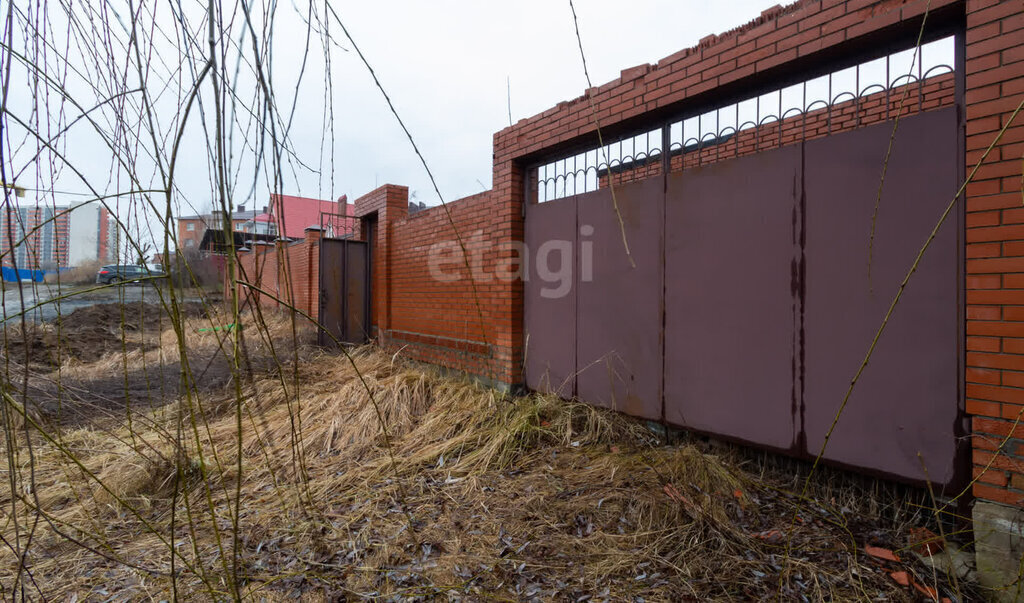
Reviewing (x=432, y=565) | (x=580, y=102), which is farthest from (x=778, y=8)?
(x=432, y=565)

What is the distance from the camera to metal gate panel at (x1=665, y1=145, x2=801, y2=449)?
9.71 feet

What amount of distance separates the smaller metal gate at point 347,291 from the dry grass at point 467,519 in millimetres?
3980

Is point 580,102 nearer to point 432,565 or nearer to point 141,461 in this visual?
point 432,565

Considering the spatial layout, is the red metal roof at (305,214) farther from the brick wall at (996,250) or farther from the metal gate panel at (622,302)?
the brick wall at (996,250)

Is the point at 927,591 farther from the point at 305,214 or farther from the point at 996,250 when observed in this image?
the point at 305,214

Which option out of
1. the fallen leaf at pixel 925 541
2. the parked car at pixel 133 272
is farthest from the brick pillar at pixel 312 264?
the fallen leaf at pixel 925 541

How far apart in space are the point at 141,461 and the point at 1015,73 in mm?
5429

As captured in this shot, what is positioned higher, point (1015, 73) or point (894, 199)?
point (1015, 73)

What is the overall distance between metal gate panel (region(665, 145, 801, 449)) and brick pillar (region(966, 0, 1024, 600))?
81cm

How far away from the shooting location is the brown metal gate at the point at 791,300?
2443mm

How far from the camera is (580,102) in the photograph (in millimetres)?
4172

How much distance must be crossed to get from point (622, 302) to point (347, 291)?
5599 millimetres

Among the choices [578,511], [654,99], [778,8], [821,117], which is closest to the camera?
[578,511]

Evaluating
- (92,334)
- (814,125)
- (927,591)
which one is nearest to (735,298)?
(927,591)
